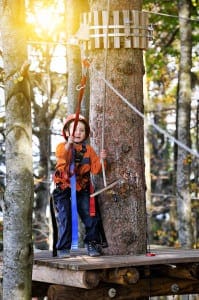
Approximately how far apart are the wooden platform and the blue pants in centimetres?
17

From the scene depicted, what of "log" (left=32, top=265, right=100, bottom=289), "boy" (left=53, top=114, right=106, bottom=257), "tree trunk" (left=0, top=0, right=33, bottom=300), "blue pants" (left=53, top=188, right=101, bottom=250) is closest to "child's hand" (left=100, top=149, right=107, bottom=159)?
"boy" (left=53, top=114, right=106, bottom=257)

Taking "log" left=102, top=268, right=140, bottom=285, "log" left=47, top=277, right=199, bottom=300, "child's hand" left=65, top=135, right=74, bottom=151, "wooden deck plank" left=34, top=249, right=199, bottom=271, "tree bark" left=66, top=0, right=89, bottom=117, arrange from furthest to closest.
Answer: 1. "tree bark" left=66, top=0, right=89, bottom=117
2. "child's hand" left=65, top=135, right=74, bottom=151
3. "log" left=47, top=277, right=199, bottom=300
4. "log" left=102, top=268, right=140, bottom=285
5. "wooden deck plank" left=34, top=249, right=199, bottom=271

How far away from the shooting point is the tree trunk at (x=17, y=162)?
5887 millimetres

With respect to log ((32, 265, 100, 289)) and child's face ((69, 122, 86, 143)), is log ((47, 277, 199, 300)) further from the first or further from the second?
child's face ((69, 122, 86, 143))

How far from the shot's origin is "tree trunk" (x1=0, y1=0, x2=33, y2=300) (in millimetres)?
5887

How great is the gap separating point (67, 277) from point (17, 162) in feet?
3.37

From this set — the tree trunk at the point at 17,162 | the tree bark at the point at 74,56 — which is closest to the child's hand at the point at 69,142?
the tree trunk at the point at 17,162

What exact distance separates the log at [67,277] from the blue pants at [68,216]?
10.1 inches

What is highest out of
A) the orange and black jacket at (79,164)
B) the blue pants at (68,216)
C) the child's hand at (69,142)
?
the child's hand at (69,142)

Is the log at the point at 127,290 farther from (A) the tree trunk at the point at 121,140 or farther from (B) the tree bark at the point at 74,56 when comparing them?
(B) the tree bark at the point at 74,56

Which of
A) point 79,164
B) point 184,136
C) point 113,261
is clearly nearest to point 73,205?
point 79,164

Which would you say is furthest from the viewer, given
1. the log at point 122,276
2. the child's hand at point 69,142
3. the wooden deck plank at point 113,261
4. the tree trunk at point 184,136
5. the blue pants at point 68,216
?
the tree trunk at point 184,136

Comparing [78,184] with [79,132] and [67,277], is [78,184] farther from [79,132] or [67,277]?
[67,277]

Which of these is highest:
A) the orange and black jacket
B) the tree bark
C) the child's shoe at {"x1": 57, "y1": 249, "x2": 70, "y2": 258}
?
the tree bark
